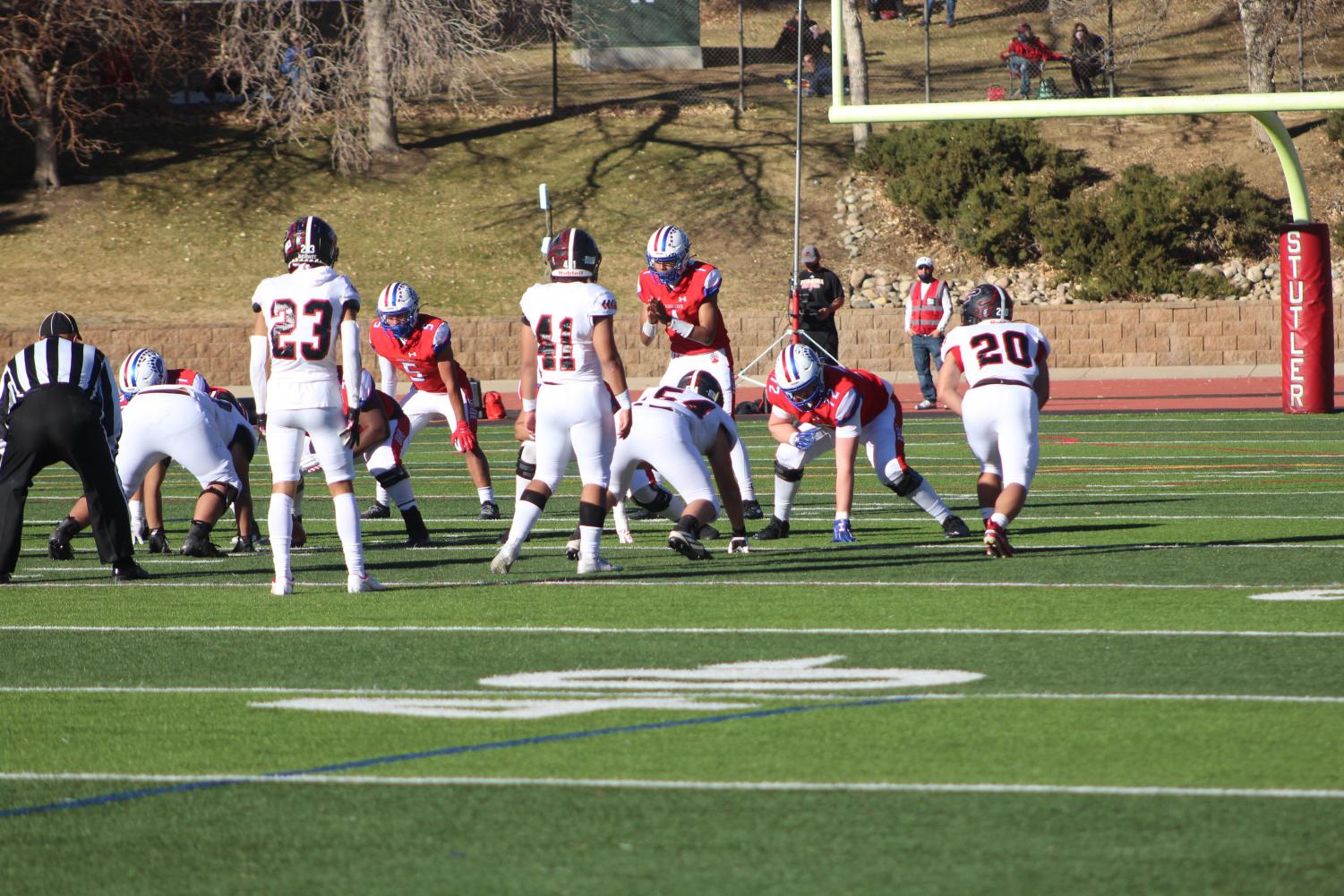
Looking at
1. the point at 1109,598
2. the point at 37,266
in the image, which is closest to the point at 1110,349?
the point at 37,266

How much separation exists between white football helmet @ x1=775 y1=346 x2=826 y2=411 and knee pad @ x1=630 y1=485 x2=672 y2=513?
101cm

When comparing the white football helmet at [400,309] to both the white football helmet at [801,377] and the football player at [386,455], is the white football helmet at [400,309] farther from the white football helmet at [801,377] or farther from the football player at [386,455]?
the white football helmet at [801,377]

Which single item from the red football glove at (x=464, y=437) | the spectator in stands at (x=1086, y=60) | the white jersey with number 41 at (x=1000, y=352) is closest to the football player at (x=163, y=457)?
the red football glove at (x=464, y=437)

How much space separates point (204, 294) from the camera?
37469 millimetres

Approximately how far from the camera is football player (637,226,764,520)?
1255cm

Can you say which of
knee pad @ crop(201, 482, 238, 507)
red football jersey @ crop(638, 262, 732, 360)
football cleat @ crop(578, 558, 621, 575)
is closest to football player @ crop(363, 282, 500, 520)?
red football jersey @ crop(638, 262, 732, 360)

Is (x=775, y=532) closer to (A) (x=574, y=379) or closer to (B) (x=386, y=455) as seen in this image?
(B) (x=386, y=455)

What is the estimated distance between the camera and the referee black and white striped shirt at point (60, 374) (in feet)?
34.9

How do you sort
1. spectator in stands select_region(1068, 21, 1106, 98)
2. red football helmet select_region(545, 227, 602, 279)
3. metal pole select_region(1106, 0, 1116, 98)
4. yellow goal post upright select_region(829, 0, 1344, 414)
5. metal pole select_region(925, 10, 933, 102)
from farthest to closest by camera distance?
metal pole select_region(925, 10, 933, 102) < yellow goal post upright select_region(829, 0, 1344, 414) < metal pole select_region(1106, 0, 1116, 98) < spectator in stands select_region(1068, 21, 1106, 98) < red football helmet select_region(545, 227, 602, 279)

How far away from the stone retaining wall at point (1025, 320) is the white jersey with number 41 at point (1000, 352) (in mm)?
20816

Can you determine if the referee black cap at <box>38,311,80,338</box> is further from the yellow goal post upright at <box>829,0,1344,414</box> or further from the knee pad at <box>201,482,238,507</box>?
the yellow goal post upright at <box>829,0,1344,414</box>

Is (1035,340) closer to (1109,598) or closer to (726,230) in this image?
(1109,598)

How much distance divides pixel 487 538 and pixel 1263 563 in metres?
5.02

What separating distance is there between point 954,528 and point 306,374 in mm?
4467
